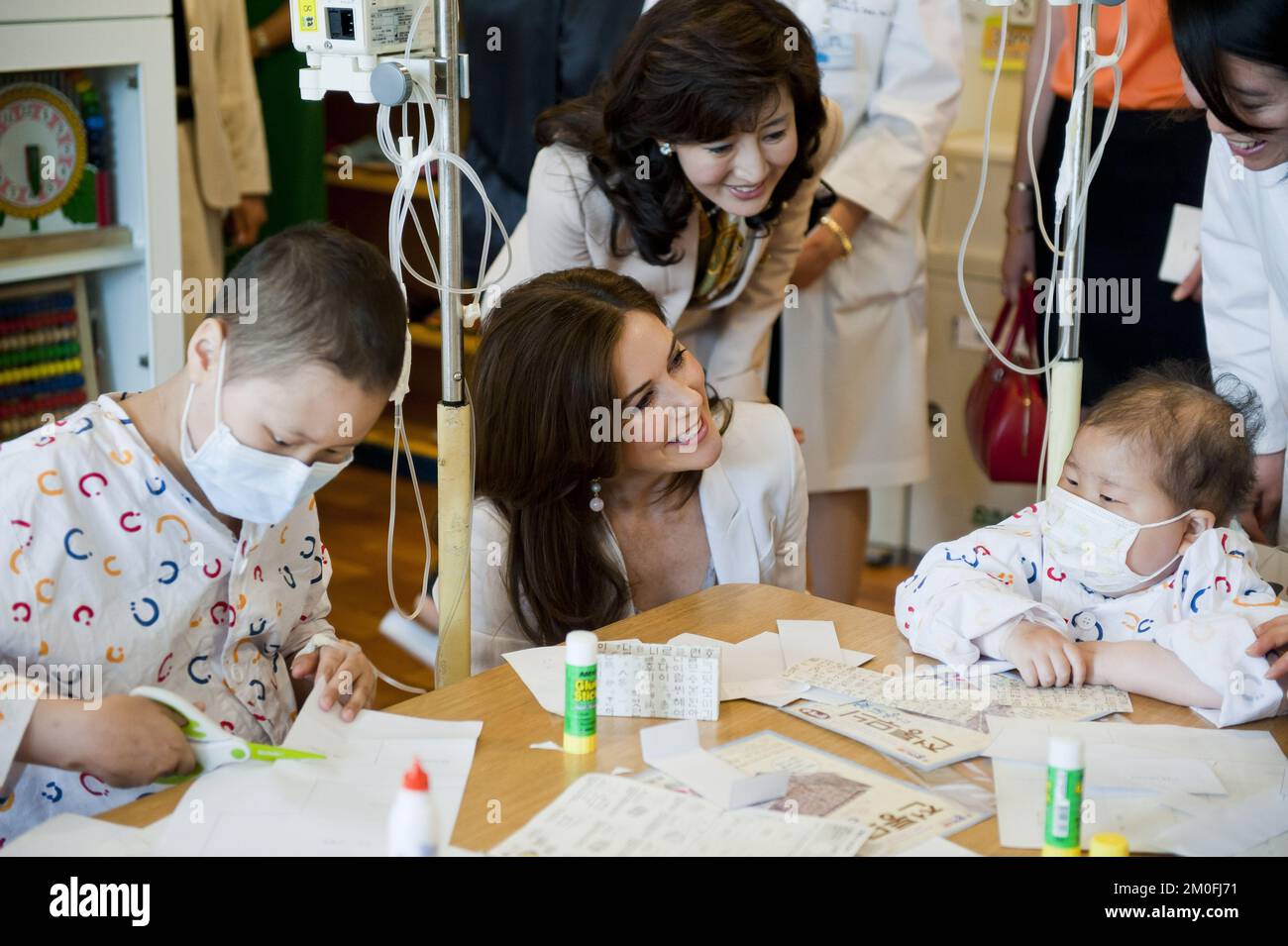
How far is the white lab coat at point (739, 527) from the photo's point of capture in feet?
6.11

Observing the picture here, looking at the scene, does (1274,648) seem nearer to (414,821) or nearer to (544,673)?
(544,673)

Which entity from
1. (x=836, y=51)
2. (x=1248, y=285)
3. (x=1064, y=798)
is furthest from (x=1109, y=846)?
(x=836, y=51)

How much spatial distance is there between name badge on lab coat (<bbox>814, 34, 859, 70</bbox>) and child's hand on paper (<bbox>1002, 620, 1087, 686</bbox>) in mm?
1390

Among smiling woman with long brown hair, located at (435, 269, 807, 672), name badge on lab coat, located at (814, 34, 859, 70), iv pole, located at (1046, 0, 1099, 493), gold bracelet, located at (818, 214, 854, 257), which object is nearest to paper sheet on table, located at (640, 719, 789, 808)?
smiling woman with long brown hair, located at (435, 269, 807, 672)

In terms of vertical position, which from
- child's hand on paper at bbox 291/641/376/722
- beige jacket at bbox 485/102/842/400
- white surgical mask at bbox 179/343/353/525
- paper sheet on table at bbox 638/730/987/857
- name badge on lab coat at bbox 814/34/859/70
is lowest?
paper sheet on table at bbox 638/730/987/857

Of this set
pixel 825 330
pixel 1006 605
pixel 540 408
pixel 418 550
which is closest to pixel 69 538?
pixel 540 408

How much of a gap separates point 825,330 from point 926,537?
1.23 m

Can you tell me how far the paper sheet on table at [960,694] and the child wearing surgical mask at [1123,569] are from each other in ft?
0.08

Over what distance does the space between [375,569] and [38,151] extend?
146cm

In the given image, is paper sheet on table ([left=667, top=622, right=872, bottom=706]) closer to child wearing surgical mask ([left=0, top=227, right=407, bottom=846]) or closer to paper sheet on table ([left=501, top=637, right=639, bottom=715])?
paper sheet on table ([left=501, top=637, right=639, bottom=715])

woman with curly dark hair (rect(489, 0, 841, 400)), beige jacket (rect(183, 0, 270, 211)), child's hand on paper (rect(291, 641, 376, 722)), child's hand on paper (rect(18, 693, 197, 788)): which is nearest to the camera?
child's hand on paper (rect(18, 693, 197, 788))

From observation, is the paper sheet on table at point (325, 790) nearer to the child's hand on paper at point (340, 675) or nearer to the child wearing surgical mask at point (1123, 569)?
the child's hand on paper at point (340, 675)

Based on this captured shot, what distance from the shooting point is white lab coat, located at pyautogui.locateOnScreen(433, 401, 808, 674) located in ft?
6.11

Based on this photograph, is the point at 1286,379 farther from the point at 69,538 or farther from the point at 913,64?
the point at 69,538
